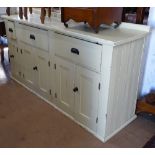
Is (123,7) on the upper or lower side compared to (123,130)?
upper

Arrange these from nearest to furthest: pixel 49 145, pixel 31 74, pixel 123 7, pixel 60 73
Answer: pixel 49 145 < pixel 123 7 < pixel 60 73 < pixel 31 74

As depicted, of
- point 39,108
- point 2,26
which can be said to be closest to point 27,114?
point 39,108

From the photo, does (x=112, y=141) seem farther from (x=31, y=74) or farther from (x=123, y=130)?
(x=31, y=74)

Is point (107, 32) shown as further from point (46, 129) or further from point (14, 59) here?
point (14, 59)

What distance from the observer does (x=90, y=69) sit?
1646 millimetres

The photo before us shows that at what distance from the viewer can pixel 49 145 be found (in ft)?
5.56

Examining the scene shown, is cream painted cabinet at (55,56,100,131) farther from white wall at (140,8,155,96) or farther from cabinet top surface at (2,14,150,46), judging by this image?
white wall at (140,8,155,96)

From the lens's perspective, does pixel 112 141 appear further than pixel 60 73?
No

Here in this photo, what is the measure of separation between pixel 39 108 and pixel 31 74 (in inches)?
17.3

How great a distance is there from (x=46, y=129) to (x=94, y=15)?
104cm

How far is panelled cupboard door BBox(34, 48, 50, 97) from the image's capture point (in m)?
2.11

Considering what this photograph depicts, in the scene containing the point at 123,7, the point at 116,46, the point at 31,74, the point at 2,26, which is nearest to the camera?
the point at 116,46

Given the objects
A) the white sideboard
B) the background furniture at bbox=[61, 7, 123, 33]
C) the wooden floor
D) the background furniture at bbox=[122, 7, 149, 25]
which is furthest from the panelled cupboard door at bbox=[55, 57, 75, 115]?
the background furniture at bbox=[122, 7, 149, 25]

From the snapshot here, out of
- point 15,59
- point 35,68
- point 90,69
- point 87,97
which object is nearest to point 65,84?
point 87,97
